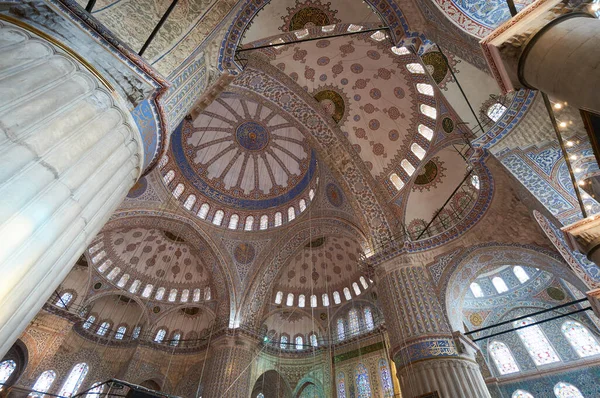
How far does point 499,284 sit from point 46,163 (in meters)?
16.8

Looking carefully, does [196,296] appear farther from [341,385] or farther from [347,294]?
[341,385]

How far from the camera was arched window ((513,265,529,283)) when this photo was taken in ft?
42.3

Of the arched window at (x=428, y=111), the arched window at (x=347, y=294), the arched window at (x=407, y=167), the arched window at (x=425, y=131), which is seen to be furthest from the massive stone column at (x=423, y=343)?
the arched window at (x=347, y=294)

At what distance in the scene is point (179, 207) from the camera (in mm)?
13828

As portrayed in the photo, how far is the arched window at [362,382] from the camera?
12.4m

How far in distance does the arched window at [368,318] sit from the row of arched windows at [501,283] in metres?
5.11

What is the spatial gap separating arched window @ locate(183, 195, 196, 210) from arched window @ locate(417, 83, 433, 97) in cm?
1157

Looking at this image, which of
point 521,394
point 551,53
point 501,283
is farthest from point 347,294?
point 551,53

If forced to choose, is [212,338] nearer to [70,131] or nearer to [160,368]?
[160,368]

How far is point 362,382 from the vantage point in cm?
1280

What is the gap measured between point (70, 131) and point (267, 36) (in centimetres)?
577

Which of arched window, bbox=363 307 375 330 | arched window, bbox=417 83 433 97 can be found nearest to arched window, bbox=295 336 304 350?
arched window, bbox=363 307 375 330

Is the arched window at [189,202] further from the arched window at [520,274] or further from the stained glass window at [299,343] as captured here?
the arched window at [520,274]

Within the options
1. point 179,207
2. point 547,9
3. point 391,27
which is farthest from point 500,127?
point 179,207
